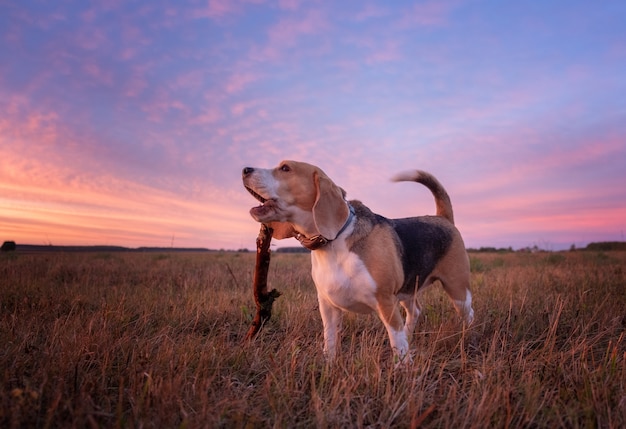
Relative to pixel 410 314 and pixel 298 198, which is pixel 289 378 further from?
pixel 410 314

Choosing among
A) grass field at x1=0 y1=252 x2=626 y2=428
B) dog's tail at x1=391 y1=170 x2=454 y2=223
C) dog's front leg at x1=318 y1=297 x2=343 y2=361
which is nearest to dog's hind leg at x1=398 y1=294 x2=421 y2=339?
grass field at x1=0 y1=252 x2=626 y2=428

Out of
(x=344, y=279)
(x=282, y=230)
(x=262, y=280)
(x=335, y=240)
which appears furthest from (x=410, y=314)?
(x=282, y=230)

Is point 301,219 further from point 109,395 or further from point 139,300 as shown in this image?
point 139,300

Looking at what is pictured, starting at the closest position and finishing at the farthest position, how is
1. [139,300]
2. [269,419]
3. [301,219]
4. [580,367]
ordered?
[269,419] < [580,367] < [301,219] < [139,300]

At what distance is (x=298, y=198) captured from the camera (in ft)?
13.3

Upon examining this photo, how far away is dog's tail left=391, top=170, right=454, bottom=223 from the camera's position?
5.51 metres

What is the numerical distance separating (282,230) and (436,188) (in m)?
2.56

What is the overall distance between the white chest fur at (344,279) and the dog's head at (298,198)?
226mm

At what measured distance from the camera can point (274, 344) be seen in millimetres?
4219

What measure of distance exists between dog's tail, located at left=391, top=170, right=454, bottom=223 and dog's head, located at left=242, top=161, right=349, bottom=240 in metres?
1.74

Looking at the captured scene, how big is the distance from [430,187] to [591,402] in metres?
3.44

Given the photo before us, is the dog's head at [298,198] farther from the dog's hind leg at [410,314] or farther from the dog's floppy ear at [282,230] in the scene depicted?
the dog's hind leg at [410,314]

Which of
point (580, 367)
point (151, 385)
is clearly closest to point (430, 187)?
point (580, 367)

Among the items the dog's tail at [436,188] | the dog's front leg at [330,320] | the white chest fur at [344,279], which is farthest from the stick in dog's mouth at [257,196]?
the dog's tail at [436,188]
